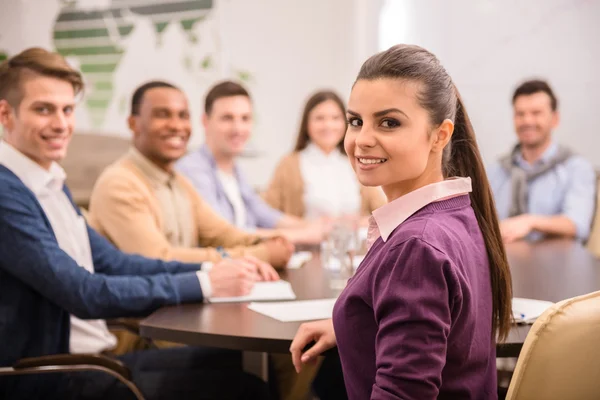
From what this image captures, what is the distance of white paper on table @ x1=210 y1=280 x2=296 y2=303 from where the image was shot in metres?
1.91

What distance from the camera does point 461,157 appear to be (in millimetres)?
1259

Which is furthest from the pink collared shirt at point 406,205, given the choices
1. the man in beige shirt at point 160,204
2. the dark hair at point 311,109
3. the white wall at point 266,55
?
the white wall at point 266,55

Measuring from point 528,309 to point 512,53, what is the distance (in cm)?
325

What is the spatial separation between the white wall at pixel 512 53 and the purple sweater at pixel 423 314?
129 inches

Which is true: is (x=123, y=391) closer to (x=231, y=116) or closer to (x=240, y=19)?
(x=231, y=116)

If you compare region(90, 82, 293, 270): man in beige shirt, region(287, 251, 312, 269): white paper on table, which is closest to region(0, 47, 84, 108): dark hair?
region(90, 82, 293, 270): man in beige shirt

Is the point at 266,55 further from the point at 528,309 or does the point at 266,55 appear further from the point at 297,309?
the point at 528,309

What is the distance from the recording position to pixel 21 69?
2.00 m

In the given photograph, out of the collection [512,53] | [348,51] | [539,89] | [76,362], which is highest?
[348,51]

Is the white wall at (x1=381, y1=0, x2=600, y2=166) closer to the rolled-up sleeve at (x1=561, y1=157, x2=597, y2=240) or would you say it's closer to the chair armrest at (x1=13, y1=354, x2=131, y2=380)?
the rolled-up sleeve at (x1=561, y1=157, x2=597, y2=240)

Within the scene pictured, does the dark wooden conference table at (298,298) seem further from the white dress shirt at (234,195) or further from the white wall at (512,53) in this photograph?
the white wall at (512,53)

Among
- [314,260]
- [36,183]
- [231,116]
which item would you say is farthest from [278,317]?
[231,116]

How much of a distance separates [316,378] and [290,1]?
3.41 m

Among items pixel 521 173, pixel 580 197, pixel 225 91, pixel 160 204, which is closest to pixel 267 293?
pixel 160 204
